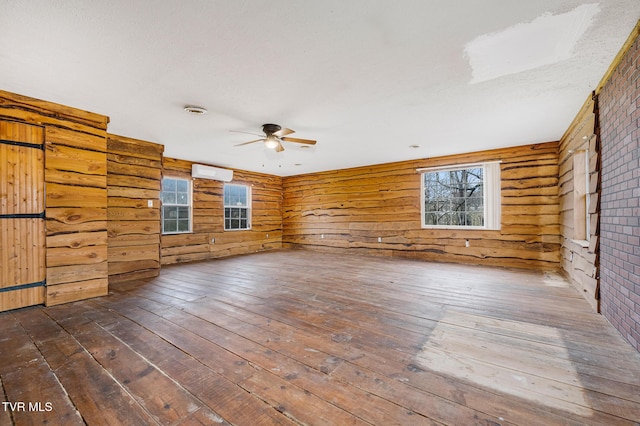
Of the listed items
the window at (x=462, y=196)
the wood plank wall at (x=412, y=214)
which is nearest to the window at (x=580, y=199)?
the wood plank wall at (x=412, y=214)

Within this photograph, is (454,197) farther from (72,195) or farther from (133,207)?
(72,195)

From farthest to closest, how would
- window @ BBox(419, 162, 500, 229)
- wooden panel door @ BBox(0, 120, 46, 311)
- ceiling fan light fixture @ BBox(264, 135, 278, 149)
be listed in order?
1. window @ BBox(419, 162, 500, 229)
2. ceiling fan light fixture @ BBox(264, 135, 278, 149)
3. wooden panel door @ BBox(0, 120, 46, 311)

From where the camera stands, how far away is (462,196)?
5.75m

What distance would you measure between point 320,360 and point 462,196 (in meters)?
5.10

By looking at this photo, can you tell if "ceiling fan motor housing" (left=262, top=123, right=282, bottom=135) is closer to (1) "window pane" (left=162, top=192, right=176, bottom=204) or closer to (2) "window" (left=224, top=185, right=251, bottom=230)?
(1) "window pane" (left=162, top=192, right=176, bottom=204)

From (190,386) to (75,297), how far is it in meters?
2.74

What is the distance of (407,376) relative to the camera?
5.63 ft

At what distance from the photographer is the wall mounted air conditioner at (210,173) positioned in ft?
20.1

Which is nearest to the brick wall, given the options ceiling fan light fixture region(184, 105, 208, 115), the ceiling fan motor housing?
the ceiling fan motor housing

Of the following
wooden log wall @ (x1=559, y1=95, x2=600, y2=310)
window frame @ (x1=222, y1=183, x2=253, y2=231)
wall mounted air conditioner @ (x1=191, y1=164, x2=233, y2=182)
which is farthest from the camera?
window frame @ (x1=222, y1=183, x2=253, y2=231)

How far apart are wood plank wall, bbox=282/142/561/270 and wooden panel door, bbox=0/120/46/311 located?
574 centimetres

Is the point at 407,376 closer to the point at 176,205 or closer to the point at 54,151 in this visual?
the point at 54,151

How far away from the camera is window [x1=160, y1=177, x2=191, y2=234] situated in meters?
5.91

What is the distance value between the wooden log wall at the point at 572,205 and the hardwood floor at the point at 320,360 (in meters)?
0.31
